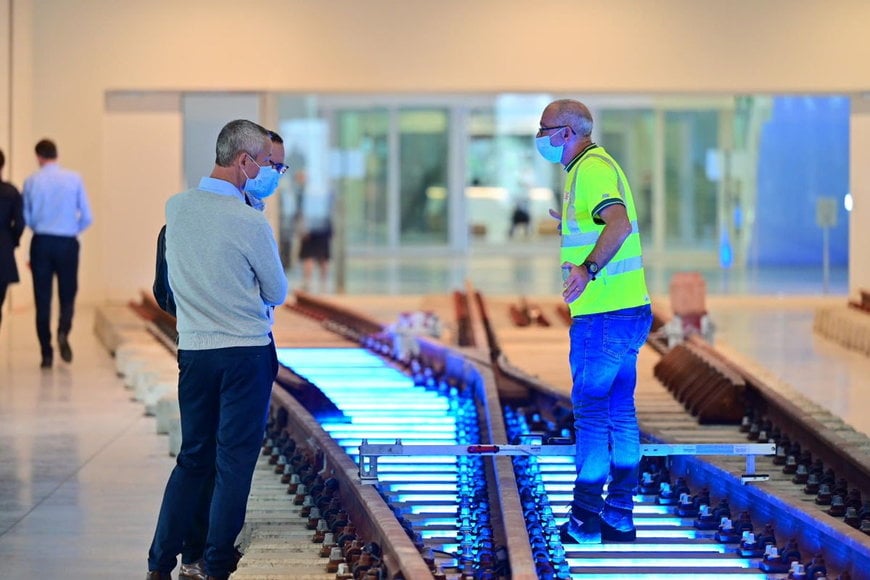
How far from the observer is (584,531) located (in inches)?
259

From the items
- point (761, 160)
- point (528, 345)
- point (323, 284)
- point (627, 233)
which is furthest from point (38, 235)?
point (761, 160)

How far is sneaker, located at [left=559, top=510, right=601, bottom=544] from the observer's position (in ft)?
21.6

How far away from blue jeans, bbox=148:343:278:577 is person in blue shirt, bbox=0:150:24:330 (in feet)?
24.2

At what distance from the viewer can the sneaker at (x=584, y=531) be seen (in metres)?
6.57

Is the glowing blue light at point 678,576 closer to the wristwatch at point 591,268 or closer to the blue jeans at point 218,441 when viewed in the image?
the wristwatch at point 591,268

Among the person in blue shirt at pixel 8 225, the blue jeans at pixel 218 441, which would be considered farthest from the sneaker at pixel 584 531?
the person in blue shirt at pixel 8 225

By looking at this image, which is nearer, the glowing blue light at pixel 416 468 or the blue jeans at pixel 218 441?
the blue jeans at pixel 218 441

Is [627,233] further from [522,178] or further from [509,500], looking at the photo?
[522,178]

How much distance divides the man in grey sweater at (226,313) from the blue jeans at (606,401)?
1.29 meters

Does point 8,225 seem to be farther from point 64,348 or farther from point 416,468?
point 416,468

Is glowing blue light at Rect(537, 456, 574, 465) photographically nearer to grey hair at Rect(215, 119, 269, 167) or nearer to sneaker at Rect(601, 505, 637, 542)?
sneaker at Rect(601, 505, 637, 542)

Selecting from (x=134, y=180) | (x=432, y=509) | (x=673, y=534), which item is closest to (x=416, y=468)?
(x=432, y=509)

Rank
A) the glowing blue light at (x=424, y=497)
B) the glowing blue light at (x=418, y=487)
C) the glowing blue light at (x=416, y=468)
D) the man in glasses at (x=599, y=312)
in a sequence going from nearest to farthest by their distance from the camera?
the man in glasses at (x=599, y=312), the glowing blue light at (x=424, y=497), the glowing blue light at (x=418, y=487), the glowing blue light at (x=416, y=468)

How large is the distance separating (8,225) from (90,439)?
3268 mm
